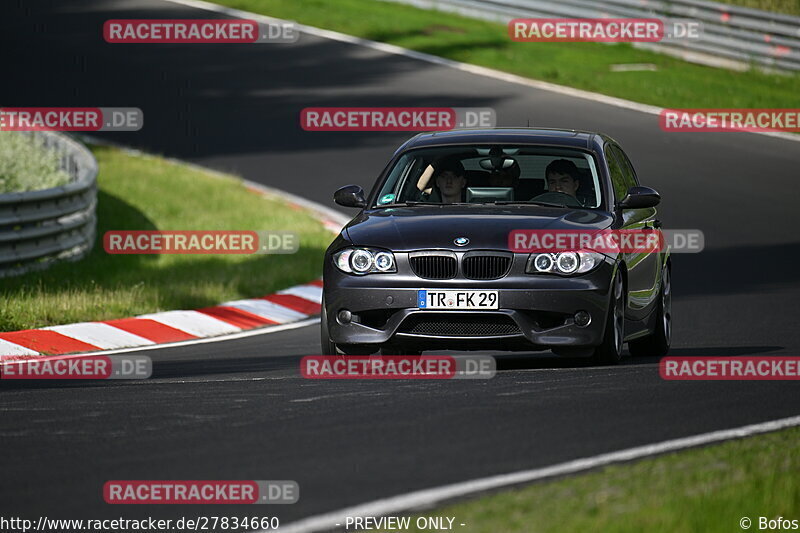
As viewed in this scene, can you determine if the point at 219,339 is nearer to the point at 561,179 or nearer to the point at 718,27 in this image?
the point at 561,179

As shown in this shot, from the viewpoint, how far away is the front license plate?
10195 mm

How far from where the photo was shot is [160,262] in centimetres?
1856

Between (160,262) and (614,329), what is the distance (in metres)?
8.96

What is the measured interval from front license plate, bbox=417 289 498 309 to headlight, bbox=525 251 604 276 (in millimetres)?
304

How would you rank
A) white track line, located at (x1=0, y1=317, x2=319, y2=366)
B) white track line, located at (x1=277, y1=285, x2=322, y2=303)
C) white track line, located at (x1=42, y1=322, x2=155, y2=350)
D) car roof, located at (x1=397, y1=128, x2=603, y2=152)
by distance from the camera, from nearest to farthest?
1. car roof, located at (x1=397, y1=128, x2=603, y2=152)
2. white track line, located at (x1=0, y1=317, x2=319, y2=366)
3. white track line, located at (x1=42, y1=322, x2=155, y2=350)
4. white track line, located at (x1=277, y1=285, x2=322, y2=303)

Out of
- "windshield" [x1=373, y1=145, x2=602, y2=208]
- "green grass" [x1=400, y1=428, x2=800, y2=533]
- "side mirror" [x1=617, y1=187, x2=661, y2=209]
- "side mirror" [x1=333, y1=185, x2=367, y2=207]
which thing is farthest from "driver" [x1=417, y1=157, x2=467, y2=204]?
"green grass" [x1=400, y1=428, x2=800, y2=533]

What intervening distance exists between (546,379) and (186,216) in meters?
12.1

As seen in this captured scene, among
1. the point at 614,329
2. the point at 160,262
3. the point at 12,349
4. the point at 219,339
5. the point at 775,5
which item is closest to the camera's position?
the point at 614,329

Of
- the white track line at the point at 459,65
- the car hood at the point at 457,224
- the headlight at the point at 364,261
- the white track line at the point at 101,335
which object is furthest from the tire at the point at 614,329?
the white track line at the point at 459,65

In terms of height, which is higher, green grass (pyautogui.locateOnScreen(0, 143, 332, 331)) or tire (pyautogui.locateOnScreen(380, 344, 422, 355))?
tire (pyautogui.locateOnScreen(380, 344, 422, 355))

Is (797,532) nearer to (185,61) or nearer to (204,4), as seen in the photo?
(185,61)

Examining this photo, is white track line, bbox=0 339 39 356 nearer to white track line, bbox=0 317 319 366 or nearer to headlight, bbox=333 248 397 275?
white track line, bbox=0 317 319 366

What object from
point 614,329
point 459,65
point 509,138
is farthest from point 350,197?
point 459,65

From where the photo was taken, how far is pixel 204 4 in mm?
36688
